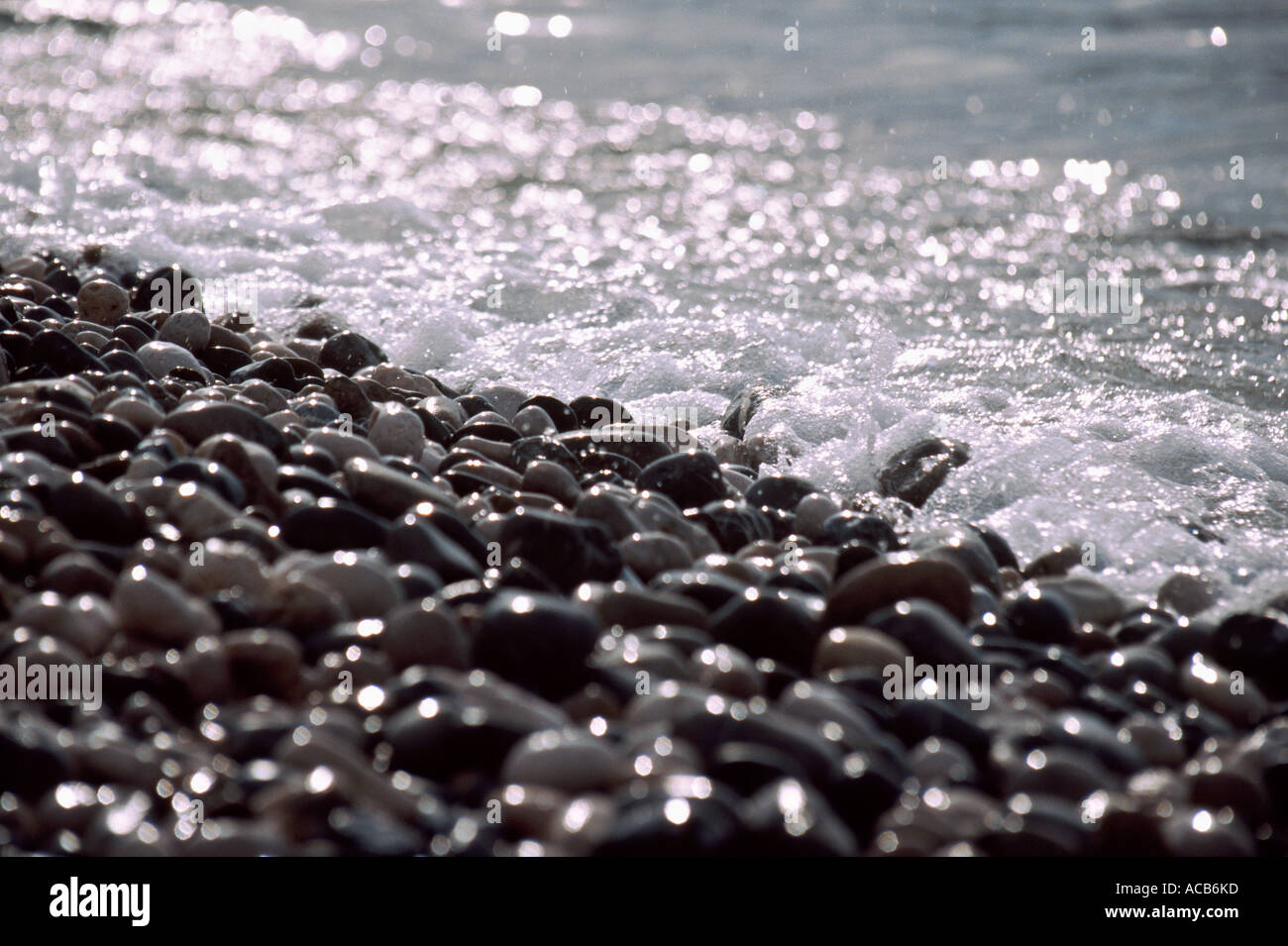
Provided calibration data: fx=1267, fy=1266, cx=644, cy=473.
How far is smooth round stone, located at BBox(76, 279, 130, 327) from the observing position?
15.1ft

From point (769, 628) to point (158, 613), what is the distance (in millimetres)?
1133

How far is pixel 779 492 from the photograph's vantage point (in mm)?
3648

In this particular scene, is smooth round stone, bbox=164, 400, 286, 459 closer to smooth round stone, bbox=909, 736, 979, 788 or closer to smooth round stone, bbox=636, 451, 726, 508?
smooth round stone, bbox=636, 451, 726, 508

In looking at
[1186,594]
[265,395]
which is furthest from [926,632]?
[265,395]

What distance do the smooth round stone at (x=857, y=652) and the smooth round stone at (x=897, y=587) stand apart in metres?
0.18

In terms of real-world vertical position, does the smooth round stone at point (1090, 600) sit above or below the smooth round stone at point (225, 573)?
below

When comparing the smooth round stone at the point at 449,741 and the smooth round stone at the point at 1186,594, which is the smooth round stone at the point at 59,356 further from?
the smooth round stone at the point at 1186,594

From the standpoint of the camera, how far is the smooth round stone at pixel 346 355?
4680 mm

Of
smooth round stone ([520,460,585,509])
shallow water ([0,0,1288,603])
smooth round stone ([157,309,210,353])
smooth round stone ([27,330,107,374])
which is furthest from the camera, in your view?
shallow water ([0,0,1288,603])

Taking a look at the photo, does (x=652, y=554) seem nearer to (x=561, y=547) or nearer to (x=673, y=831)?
(x=561, y=547)

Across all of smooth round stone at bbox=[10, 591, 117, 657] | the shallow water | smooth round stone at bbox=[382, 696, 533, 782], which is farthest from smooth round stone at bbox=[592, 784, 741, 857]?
the shallow water

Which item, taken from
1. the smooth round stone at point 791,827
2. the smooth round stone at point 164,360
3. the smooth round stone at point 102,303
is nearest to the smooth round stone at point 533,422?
the smooth round stone at point 164,360

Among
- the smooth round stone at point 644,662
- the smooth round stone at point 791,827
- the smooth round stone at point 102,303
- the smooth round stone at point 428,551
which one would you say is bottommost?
the smooth round stone at point 791,827
